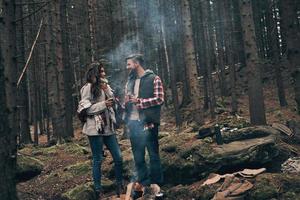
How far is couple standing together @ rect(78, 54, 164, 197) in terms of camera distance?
6.06m

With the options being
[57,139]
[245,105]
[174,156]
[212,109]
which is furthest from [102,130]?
Answer: [245,105]

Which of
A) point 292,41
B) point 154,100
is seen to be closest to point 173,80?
point 292,41

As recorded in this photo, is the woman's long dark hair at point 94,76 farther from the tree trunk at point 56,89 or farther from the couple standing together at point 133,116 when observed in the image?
the tree trunk at point 56,89

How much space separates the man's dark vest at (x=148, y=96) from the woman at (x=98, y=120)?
558 mm

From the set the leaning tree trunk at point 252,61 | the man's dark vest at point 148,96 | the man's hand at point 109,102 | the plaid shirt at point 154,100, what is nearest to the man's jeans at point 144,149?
the man's dark vest at point 148,96

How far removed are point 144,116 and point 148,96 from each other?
0.33 m

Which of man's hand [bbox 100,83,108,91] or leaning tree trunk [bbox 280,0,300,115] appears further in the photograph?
leaning tree trunk [bbox 280,0,300,115]

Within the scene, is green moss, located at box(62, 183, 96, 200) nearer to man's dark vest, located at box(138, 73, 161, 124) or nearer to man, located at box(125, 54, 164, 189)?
man, located at box(125, 54, 164, 189)

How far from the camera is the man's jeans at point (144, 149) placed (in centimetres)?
606

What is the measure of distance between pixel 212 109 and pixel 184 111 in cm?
535

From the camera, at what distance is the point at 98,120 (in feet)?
20.4

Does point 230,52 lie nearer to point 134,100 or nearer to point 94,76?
point 94,76

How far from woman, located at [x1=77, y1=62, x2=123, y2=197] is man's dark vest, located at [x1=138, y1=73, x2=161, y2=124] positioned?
56 centimetres

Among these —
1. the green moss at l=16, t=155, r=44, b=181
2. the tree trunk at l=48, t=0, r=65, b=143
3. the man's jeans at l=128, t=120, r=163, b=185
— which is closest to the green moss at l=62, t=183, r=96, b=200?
the man's jeans at l=128, t=120, r=163, b=185
